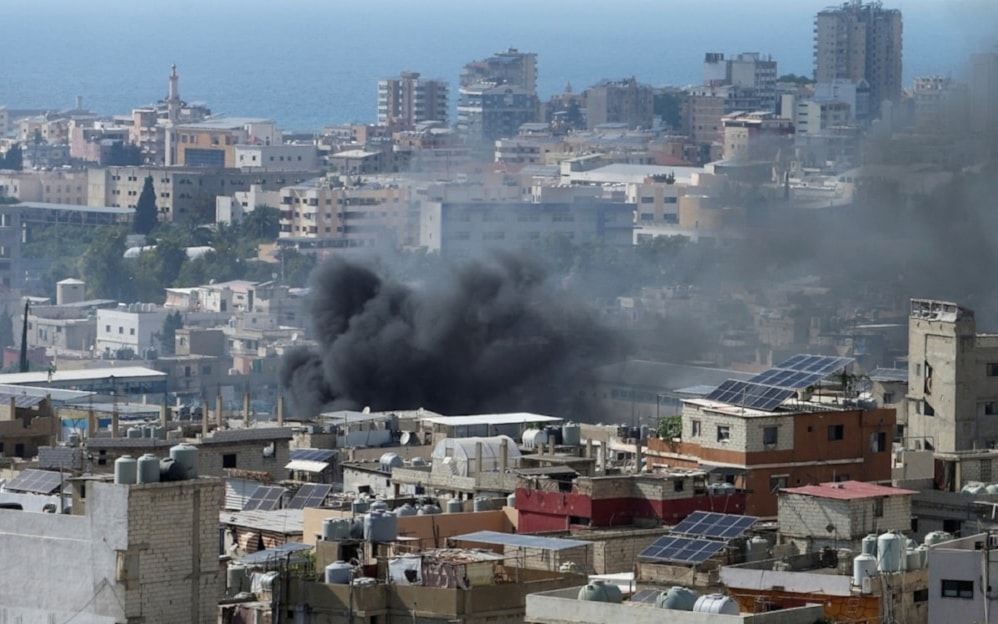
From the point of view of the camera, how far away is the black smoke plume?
2628 inches

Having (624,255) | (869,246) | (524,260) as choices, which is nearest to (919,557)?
(524,260)

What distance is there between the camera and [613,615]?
21.7m

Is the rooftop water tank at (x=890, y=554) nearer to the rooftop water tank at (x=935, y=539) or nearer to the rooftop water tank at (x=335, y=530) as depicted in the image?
the rooftop water tank at (x=935, y=539)

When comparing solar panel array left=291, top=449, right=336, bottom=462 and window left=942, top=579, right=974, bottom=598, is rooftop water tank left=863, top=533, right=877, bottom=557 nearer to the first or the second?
window left=942, top=579, right=974, bottom=598

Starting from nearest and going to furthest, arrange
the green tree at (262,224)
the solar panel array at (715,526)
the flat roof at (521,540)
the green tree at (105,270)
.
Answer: the flat roof at (521,540) → the solar panel array at (715,526) → the green tree at (105,270) → the green tree at (262,224)

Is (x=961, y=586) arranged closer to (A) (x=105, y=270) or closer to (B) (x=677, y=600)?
(B) (x=677, y=600)

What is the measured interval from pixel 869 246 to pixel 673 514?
215 feet

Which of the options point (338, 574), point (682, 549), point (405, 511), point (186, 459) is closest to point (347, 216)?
point (405, 511)

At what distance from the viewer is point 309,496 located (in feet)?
109

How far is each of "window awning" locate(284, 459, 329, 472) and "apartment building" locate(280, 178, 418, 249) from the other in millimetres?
85272

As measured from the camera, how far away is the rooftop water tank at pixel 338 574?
74.9 feet

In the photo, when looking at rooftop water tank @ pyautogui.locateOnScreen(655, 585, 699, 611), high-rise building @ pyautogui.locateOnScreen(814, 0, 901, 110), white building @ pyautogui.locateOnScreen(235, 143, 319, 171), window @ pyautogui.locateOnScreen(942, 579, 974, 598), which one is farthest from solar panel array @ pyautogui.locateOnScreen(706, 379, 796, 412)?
high-rise building @ pyautogui.locateOnScreen(814, 0, 901, 110)

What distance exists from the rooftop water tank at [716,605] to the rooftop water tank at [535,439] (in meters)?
16.6

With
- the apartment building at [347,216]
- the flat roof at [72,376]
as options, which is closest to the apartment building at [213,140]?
the apartment building at [347,216]
